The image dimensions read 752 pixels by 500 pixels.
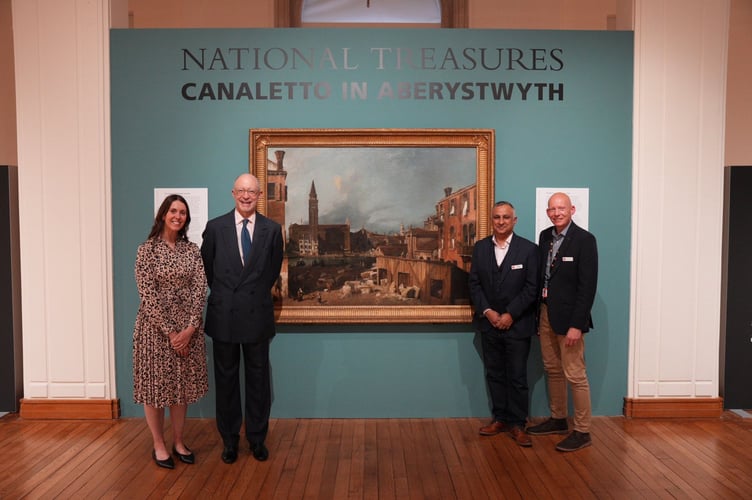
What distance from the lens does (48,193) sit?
14.5ft

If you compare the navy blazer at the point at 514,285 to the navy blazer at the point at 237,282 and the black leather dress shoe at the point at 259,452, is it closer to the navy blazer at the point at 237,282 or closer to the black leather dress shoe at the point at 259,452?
the navy blazer at the point at 237,282

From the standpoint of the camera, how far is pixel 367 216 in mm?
4402

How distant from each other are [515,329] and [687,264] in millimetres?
1639

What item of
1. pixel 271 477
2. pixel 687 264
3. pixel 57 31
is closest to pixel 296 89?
pixel 57 31

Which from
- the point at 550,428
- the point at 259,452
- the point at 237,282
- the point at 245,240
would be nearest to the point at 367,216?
the point at 245,240

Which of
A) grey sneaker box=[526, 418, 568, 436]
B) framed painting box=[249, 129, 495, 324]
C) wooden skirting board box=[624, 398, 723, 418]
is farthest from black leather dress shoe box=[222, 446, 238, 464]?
wooden skirting board box=[624, 398, 723, 418]

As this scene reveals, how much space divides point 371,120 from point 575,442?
2797 millimetres

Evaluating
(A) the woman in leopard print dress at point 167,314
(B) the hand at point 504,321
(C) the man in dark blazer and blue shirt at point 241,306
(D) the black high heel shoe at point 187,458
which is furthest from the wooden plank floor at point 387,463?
(B) the hand at point 504,321

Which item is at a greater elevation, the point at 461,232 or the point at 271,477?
the point at 461,232

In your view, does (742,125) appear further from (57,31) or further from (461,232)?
(57,31)

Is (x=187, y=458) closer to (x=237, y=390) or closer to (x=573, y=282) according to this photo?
(x=237, y=390)

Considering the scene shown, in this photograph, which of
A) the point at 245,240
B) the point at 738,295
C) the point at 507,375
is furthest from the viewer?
the point at 738,295

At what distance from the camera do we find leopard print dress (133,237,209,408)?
342cm

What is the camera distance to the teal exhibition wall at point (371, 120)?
173 inches
